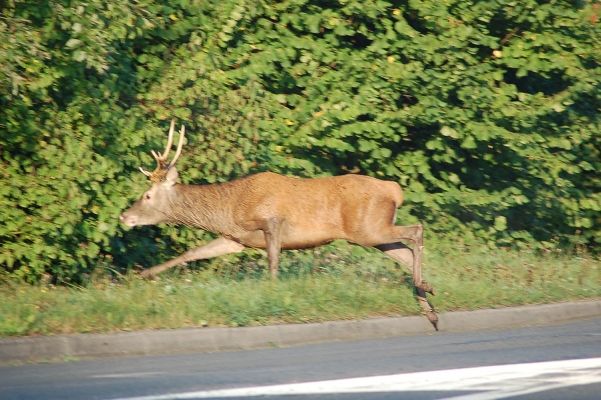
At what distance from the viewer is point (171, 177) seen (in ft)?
45.1

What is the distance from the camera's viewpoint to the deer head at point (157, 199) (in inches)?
534

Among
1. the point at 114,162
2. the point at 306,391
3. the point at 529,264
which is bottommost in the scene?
the point at 529,264

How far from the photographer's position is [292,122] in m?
16.0

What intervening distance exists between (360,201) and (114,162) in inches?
112

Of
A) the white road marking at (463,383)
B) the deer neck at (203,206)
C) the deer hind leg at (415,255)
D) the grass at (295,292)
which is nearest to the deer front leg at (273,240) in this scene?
the grass at (295,292)

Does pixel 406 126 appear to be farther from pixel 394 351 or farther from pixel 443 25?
pixel 394 351

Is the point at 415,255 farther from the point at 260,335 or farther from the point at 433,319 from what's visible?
the point at 260,335

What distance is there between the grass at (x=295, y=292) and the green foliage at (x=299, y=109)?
0.92m

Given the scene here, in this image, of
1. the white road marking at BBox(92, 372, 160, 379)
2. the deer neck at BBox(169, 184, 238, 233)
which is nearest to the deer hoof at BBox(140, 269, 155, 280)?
the deer neck at BBox(169, 184, 238, 233)

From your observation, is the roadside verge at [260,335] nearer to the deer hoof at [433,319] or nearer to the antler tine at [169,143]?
the deer hoof at [433,319]

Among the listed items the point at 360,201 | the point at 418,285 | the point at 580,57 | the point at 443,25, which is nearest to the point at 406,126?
the point at 443,25

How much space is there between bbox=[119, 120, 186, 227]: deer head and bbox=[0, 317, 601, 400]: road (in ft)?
12.2

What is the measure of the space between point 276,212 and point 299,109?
307 centimetres

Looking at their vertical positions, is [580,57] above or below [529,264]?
above
